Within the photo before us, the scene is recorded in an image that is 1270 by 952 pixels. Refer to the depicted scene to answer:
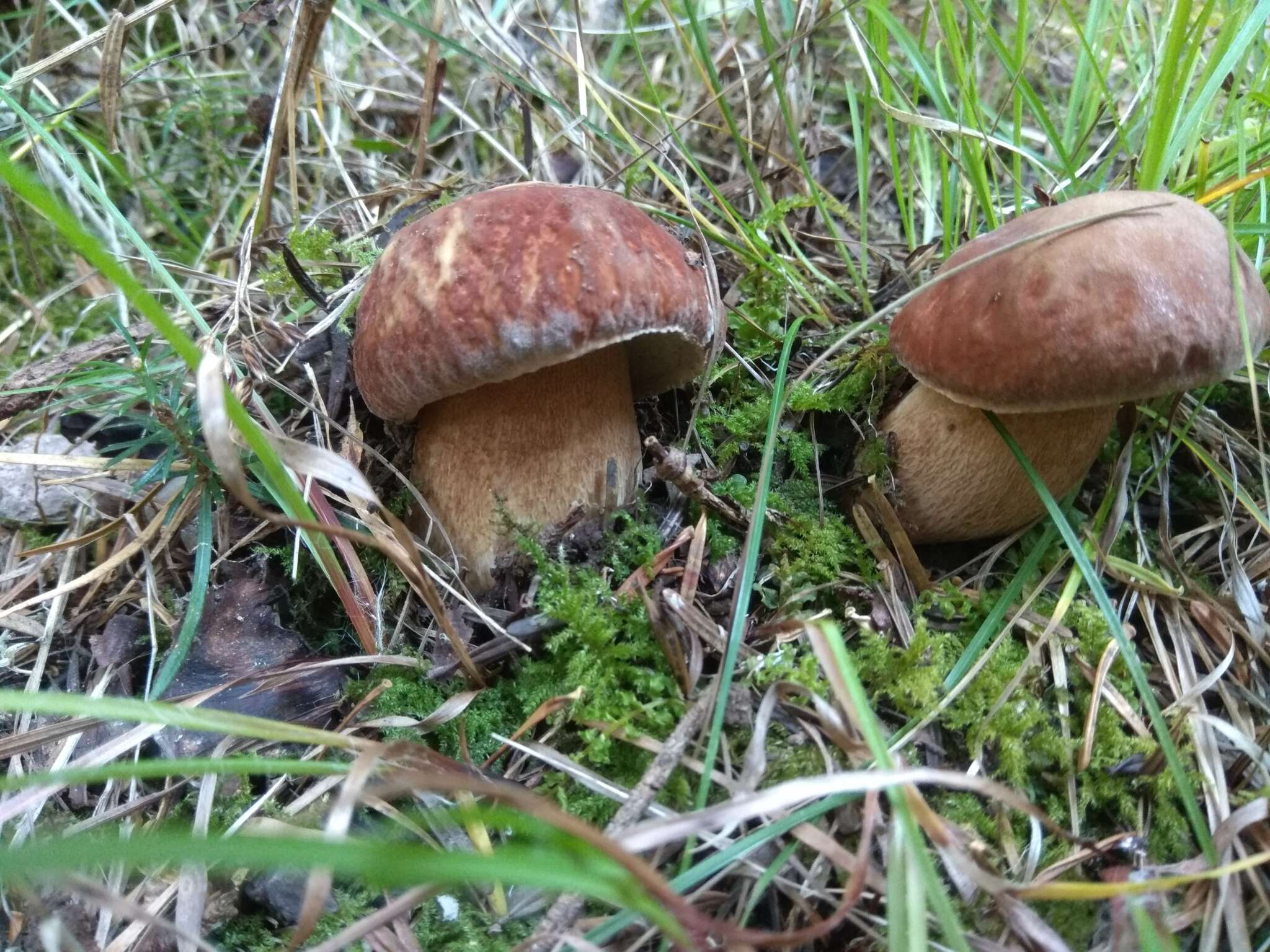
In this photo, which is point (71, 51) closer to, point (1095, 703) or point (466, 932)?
point (466, 932)

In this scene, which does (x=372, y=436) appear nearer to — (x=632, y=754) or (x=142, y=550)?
(x=142, y=550)

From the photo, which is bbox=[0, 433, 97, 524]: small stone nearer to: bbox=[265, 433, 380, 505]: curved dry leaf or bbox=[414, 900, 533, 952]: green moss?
bbox=[265, 433, 380, 505]: curved dry leaf

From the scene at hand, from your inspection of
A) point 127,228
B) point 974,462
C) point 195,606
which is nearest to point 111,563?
point 195,606

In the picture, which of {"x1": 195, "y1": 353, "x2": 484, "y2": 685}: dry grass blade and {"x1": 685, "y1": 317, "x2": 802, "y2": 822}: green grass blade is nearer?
{"x1": 195, "y1": 353, "x2": 484, "y2": 685}: dry grass blade

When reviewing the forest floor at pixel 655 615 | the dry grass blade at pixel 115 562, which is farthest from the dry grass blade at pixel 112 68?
the dry grass blade at pixel 115 562

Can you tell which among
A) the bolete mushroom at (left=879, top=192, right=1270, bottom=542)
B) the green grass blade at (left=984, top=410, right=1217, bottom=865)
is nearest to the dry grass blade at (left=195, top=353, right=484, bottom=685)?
the bolete mushroom at (left=879, top=192, right=1270, bottom=542)

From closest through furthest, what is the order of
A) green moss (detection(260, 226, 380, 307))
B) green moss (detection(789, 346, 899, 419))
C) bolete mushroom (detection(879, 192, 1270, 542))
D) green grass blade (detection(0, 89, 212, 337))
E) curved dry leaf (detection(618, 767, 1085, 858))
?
curved dry leaf (detection(618, 767, 1085, 858)), bolete mushroom (detection(879, 192, 1270, 542)), green grass blade (detection(0, 89, 212, 337)), green moss (detection(789, 346, 899, 419)), green moss (detection(260, 226, 380, 307))
